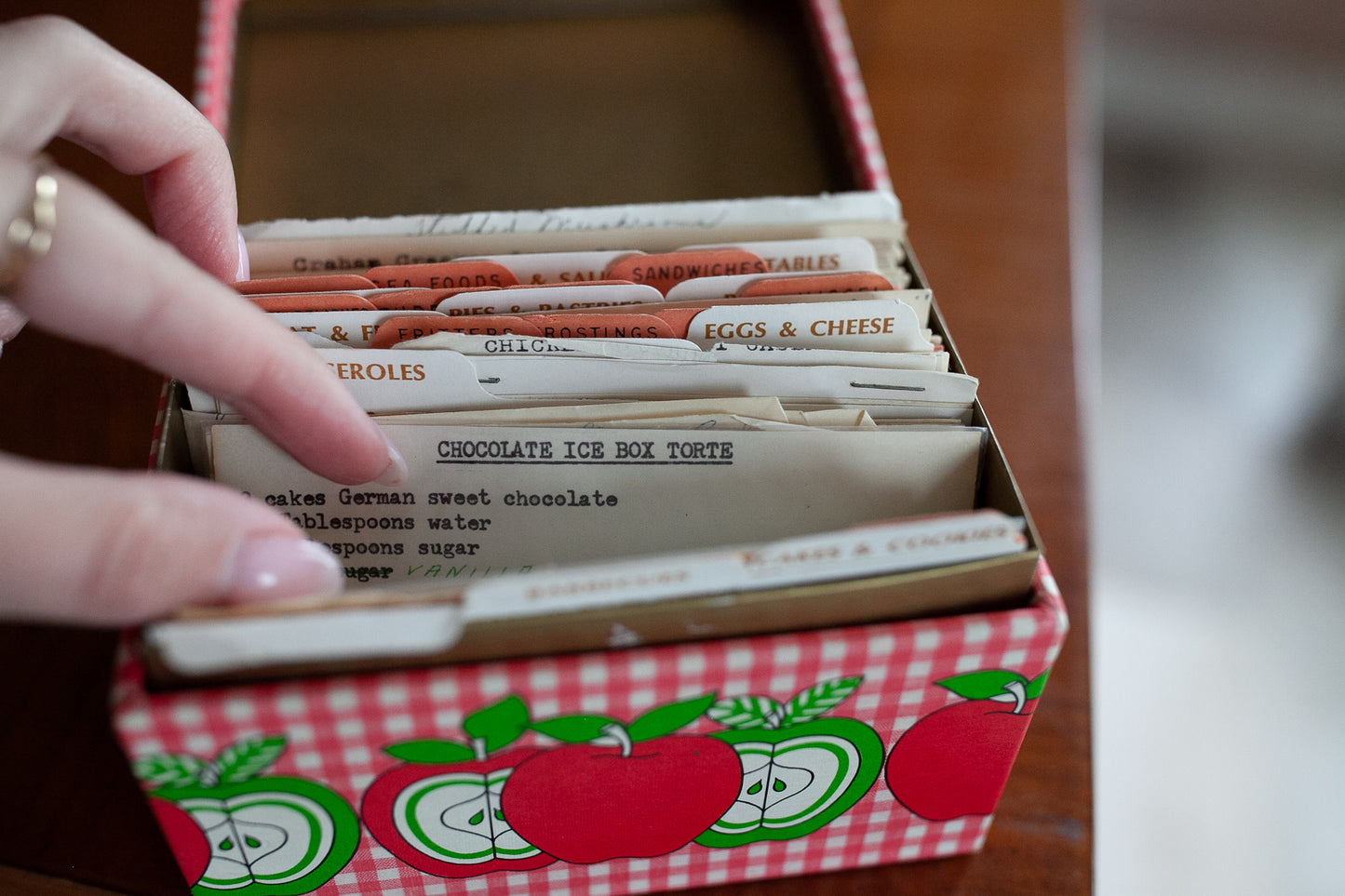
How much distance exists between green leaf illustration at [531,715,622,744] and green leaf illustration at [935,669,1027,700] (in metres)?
0.14

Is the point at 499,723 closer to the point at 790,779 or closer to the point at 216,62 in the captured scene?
the point at 790,779

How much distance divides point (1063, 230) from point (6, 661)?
33.6 inches

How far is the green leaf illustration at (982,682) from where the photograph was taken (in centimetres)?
42

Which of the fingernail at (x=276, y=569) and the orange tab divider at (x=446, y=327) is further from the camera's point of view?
the orange tab divider at (x=446, y=327)

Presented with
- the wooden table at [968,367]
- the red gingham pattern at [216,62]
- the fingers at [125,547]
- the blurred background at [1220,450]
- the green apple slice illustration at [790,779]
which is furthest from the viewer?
the blurred background at [1220,450]

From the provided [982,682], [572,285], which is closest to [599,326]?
[572,285]

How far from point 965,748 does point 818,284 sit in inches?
9.4

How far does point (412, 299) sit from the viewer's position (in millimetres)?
502

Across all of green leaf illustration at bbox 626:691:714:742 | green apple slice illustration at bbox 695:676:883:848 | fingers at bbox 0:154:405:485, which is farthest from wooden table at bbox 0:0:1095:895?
fingers at bbox 0:154:405:485

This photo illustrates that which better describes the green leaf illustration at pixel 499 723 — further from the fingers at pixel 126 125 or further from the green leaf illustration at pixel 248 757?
the fingers at pixel 126 125

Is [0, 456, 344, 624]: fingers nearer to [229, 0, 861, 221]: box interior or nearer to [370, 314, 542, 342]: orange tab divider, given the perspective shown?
[370, 314, 542, 342]: orange tab divider

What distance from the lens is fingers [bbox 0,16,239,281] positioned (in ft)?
1.38

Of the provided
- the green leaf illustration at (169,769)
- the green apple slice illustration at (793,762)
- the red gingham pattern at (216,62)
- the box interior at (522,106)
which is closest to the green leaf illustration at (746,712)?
the green apple slice illustration at (793,762)

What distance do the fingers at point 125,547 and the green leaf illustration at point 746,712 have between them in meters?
0.18
